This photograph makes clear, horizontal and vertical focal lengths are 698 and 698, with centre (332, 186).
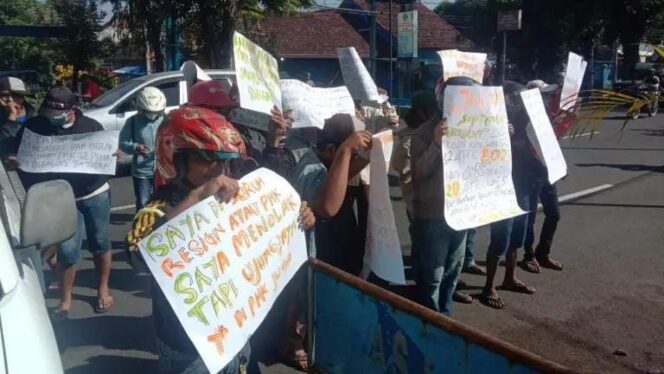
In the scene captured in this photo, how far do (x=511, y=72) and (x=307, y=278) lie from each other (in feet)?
93.0

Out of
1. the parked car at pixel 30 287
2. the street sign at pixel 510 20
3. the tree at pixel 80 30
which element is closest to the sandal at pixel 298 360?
the parked car at pixel 30 287

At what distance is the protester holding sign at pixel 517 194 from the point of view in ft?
16.8

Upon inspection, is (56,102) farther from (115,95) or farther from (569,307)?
(115,95)

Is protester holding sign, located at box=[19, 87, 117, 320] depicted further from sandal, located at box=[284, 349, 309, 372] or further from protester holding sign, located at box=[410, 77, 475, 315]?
protester holding sign, located at box=[410, 77, 475, 315]

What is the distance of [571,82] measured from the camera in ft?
17.3

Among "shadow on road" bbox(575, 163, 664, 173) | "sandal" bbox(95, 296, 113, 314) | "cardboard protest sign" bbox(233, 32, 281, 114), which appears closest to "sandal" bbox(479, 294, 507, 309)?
"cardboard protest sign" bbox(233, 32, 281, 114)

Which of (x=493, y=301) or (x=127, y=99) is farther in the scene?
(x=127, y=99)

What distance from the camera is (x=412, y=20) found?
2297 centimetres

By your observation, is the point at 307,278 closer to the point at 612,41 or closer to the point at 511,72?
the point at 511,72

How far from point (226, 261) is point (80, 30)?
17080 mm

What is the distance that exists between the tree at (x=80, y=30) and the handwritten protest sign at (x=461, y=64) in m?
14.3

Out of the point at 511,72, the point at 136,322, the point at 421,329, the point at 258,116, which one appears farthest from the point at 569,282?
the point at 511,72

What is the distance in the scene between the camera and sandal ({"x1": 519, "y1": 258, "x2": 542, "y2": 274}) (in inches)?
Answer: 237

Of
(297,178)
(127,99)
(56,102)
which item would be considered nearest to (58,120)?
(56,102)
